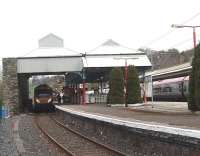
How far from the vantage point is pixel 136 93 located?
4219cm

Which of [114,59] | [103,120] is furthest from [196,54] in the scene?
[114,59]

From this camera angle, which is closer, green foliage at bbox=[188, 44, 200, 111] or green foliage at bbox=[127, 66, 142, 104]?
green foliage at bbox=[188, 44, 200, 111]

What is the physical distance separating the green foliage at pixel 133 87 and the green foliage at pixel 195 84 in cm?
1511

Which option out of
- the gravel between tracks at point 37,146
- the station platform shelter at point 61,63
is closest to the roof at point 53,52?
the station platform shelter at point 61,63

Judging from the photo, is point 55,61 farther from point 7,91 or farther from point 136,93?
point 136,93

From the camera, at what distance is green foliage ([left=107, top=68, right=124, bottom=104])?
42.6 metres

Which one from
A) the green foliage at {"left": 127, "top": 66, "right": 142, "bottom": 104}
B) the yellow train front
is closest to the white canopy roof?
the yellow train front

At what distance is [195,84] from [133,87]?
55.4 ft

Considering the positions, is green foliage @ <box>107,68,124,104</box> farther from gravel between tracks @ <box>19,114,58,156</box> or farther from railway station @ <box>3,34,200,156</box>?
gravel between tracks @ <box>19,114,58,156</box>

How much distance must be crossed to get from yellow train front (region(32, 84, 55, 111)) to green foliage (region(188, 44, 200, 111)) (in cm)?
2950

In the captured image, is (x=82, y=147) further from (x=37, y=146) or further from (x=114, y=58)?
(x=114, y=58)

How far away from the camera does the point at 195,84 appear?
993 inches

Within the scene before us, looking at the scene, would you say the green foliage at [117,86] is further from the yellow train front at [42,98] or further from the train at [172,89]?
the yellow train front at [42,98]

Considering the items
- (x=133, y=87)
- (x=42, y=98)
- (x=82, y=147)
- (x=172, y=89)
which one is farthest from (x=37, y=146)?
(x=172, y=89)
